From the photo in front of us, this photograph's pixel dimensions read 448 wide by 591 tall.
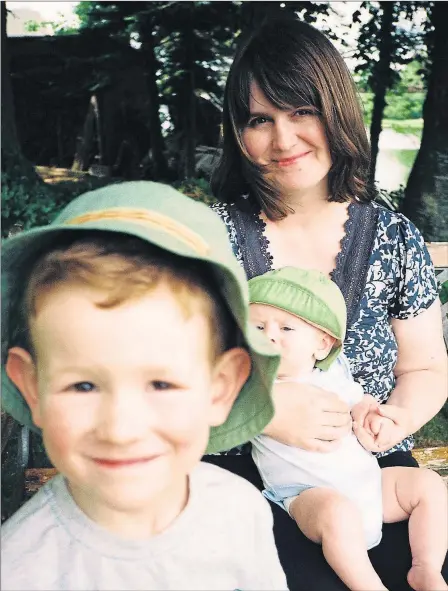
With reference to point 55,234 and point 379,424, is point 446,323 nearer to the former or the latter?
point 379,424

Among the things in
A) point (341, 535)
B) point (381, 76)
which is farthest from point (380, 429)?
point (381, 76)

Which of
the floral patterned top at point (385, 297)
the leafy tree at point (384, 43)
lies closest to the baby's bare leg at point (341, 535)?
the floral patterned top at point (385, 297)

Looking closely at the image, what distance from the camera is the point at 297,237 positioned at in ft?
6.71

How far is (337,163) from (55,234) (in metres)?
1.20

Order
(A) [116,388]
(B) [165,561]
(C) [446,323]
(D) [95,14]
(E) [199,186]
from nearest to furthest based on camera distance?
1. (A) [116,388]
2. (B) [165,561]
3. (C) [446,323]
4. (E) [199,186]
5. (D) [95,14]

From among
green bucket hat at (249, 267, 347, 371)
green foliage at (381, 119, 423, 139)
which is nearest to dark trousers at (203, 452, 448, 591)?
green bucket hat at (249, 267, 347, 371)

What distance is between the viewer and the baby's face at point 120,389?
3.06ft

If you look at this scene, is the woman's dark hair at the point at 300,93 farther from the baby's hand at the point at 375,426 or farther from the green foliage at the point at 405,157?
the green foliage at the point at 405,157

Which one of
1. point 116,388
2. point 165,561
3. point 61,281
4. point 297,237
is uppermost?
point 61,281

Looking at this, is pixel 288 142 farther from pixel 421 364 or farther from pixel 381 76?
pixel 381 76

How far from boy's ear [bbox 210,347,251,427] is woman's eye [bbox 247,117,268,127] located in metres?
0.97

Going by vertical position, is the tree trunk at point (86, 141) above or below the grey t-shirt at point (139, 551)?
below

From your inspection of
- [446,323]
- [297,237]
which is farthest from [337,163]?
[446,323]

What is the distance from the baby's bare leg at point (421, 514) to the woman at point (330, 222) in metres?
0.10
